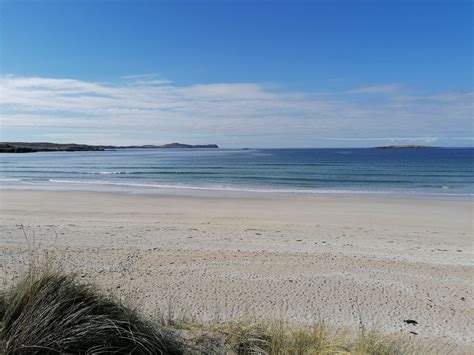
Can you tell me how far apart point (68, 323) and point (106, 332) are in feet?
1.02

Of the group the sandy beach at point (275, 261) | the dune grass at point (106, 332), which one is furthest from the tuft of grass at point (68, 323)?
the sandy beach at point (275, 261)

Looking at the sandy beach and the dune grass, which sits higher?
the dune grass

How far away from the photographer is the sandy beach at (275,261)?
17.4ft

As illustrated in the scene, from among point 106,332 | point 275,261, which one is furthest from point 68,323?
point 275,261

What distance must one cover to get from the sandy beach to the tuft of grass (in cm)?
45

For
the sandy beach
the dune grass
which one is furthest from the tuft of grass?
the sandy beach

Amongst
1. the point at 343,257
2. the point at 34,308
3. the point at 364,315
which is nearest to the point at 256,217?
the point at 343,257

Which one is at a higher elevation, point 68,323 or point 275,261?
point 68,323

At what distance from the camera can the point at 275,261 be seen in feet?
24.9

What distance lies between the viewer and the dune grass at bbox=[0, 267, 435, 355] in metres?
2.58

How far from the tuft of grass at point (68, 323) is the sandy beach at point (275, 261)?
455 millimetres

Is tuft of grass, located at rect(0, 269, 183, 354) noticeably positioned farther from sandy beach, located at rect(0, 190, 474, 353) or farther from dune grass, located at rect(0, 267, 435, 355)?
sandy beach, located at rect(0, 190, 474, 353)

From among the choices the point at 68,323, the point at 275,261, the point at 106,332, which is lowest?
the point at 275,261

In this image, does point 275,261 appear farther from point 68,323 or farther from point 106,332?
point 68,323
